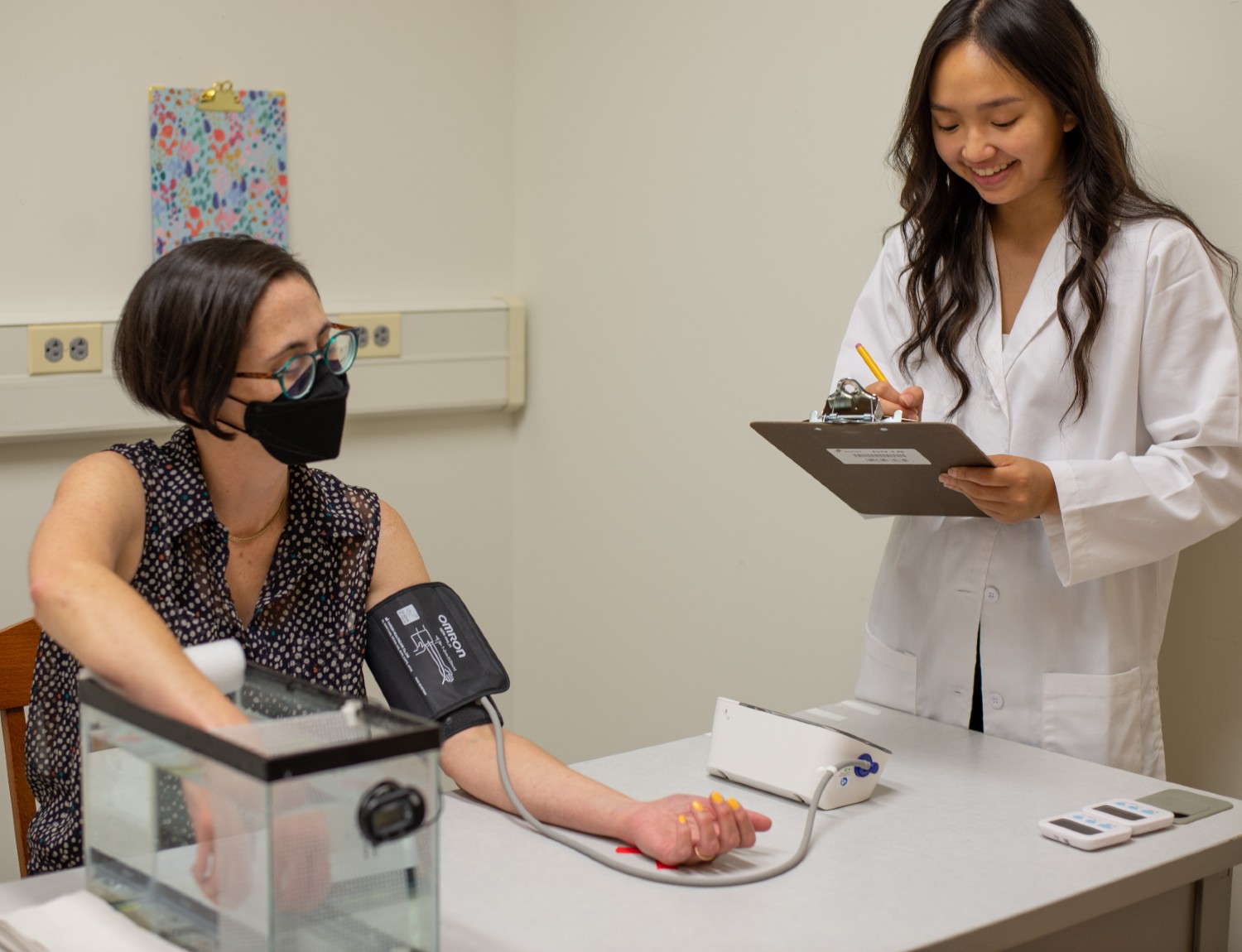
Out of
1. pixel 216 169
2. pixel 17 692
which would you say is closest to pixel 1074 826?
pixel 17 692

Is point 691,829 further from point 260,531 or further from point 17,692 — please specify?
point 17,692

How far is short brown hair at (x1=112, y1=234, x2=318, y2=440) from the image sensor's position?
1.44m

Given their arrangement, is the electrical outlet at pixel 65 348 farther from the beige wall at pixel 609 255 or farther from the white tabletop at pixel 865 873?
the white tabletop at pixel 865 873

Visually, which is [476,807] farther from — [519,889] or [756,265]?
[756,265]

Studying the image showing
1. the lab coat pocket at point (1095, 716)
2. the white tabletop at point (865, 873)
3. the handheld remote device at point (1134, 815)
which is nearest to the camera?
the white tabletop at point (865, 873)

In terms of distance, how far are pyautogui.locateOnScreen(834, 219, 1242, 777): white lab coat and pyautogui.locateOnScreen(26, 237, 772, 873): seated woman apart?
571 millimetres

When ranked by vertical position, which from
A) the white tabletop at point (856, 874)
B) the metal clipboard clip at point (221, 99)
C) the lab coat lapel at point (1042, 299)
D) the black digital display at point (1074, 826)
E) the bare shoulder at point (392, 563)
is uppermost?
the metal clipboard clip at point (221, 99)

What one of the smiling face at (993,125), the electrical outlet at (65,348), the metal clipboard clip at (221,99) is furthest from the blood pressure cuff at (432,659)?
the metal clipboard clip at (221,99)

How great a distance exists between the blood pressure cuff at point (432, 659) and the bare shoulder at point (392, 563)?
0.07 ft

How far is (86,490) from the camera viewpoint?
138cm

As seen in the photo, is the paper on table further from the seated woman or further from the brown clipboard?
the brown clipboard

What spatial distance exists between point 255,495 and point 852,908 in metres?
0.80

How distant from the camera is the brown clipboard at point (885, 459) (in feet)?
4.99

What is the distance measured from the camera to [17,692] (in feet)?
5.75
